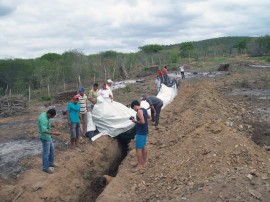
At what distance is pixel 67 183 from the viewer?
796 cm

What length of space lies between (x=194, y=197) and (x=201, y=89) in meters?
11.6

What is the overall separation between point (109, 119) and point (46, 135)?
3.14 metres

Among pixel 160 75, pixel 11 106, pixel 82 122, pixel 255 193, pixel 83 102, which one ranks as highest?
pixel 160 75

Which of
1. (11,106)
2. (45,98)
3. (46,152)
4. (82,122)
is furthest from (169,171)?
(45,98)

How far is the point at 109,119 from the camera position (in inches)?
416

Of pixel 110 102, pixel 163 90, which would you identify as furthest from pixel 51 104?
pixel 110 102

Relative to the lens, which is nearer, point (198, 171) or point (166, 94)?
point (198, 171)

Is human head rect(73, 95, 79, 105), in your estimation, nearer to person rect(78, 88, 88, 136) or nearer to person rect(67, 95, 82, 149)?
person rect(67, 95, 82, 149)

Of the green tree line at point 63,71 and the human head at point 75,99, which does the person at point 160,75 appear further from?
the human head at point 75,99

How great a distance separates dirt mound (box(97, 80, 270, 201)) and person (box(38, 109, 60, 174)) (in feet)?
4.86

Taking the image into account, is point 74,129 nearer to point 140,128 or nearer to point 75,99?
point 75,99

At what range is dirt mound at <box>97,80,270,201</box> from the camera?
5.89m

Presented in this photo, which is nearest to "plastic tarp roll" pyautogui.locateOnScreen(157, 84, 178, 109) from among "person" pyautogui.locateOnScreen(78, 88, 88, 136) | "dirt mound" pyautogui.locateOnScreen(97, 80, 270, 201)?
"person" pyautogui.locateOnScreen(78, 88, 88, 136)

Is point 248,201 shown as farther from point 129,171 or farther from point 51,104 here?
point 51,104
